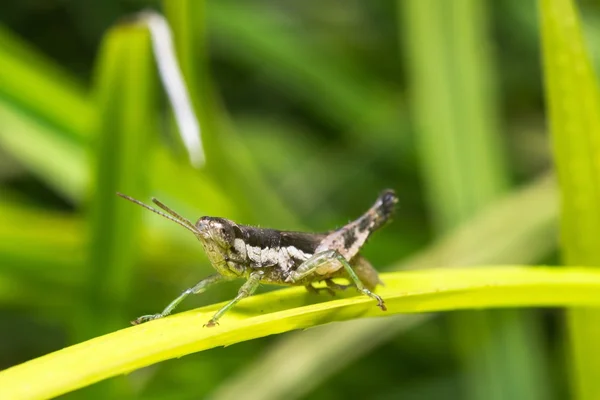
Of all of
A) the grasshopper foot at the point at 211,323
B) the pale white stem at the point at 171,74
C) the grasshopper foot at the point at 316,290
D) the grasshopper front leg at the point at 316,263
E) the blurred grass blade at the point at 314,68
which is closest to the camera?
the grasshopper foot at the point at 211,323

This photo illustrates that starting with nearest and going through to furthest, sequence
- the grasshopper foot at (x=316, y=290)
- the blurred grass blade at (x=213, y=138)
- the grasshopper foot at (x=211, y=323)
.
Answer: the grasshopper foot at (x=211, y=323) → the grasshopper foot at (x=316, y=290) → the blurred grass blade at (x=213, y=138)

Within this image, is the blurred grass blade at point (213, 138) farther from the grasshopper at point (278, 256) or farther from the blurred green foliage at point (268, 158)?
the grasshopper at point (278, 256)

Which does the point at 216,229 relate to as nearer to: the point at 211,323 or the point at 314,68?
the point at 211,323

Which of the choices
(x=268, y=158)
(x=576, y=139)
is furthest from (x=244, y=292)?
(x=268, y=158)

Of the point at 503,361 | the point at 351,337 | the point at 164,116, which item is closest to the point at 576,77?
the point at 351,337

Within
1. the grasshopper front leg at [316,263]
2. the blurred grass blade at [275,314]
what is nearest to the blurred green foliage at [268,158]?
the grasshopper front leg at [316,263]
